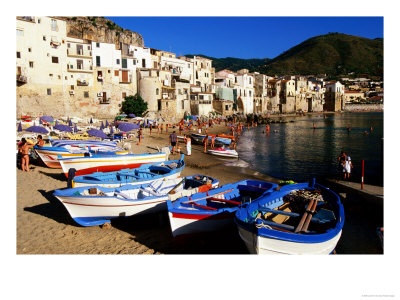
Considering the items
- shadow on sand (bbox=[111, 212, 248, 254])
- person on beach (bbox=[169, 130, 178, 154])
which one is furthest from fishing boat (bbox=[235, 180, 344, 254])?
person on beach (bbox=[169, 130, 178, 154])

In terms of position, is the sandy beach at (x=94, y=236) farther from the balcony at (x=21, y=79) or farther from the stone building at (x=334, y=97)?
the stone building at (x=334, y=97)

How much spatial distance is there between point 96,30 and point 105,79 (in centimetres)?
2208

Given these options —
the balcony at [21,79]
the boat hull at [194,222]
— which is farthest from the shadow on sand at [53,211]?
the balcony at [21,79]

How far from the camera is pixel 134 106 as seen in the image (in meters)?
40.2

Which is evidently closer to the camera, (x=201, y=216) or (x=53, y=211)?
(x=201, y=216)

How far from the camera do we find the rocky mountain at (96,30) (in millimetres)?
55312

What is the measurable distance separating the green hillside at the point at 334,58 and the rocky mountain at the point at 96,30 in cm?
9544

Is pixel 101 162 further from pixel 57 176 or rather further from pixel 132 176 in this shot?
pixel 132 176

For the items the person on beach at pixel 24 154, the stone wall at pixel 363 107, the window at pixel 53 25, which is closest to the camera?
the person on beach at pixel 24 154

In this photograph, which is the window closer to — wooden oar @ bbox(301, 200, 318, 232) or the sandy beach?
the sandy beach

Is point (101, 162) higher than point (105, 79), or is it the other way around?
point (105, 79)

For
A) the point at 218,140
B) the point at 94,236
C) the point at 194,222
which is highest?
the point at 218,140

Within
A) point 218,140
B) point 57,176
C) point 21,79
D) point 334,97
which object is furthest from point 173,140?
point 334,97

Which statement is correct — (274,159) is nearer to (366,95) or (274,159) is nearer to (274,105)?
(274,105)
